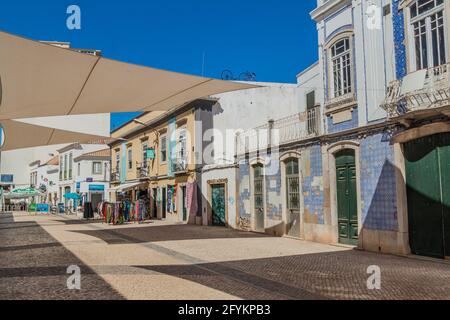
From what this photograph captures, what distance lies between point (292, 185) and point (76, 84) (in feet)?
28.6

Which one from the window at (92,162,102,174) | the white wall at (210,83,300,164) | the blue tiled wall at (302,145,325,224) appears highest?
the white wall at (210,83,300,164)

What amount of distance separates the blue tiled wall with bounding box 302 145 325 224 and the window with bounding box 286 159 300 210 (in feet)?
1.85

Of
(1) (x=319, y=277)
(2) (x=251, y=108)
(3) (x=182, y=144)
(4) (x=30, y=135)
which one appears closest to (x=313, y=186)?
Answer: (1) (x=319, y=277)

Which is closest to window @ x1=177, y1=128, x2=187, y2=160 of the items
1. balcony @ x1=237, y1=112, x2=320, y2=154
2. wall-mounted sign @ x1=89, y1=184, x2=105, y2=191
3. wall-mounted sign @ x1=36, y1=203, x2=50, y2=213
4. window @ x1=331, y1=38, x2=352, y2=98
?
balcony @ x1=237, y1=112, x2=320, y2=154

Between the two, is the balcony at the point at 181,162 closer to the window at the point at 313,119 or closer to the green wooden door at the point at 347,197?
the window at the point at 313,119

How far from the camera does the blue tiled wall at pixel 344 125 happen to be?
38.9 ft

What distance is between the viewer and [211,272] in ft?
26.2

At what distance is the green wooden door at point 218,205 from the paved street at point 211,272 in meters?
7.03

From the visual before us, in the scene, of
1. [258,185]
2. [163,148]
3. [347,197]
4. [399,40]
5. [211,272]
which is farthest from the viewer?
[163,148]

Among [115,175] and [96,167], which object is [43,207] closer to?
[96,167]

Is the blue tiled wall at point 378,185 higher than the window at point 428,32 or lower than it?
lower

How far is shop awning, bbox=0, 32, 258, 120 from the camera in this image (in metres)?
6.62

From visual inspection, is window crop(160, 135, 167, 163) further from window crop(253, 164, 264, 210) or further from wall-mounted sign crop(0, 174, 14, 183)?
wall-mounted sign crop(0, 174, 14, 183)

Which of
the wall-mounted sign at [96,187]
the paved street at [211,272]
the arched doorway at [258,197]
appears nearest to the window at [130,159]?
the wall-mounted sign at [96,187]
